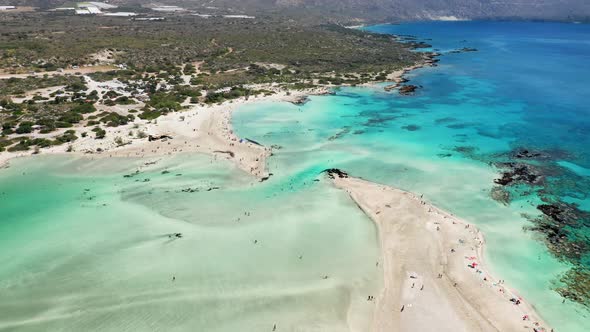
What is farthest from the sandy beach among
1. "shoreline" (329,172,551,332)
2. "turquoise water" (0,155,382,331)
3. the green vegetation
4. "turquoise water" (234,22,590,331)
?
Answer: the green vegetation

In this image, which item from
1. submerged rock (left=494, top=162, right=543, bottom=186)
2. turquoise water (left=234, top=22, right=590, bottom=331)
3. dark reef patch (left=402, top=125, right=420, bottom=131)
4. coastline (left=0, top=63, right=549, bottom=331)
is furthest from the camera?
dark reef patch (left=402, top=125, right=420, bottom=131)

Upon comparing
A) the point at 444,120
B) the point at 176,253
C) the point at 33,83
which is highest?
the point at 33,83

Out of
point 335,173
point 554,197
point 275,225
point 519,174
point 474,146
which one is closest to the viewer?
A: point 275,225

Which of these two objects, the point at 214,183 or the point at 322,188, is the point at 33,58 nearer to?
the point at 214,183

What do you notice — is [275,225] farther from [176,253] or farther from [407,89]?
[407,89]

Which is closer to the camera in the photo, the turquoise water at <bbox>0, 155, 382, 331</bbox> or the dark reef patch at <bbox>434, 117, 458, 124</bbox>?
the turquoise water at <bbox>0, 155, 382, 331</bbox>

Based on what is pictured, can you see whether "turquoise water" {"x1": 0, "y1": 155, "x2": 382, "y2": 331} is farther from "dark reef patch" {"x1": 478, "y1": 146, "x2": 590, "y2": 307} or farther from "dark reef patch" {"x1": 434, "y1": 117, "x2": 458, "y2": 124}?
"dark reef patch" {"x1": 434, "y1": 117, "x2": 458, "y2": 124}

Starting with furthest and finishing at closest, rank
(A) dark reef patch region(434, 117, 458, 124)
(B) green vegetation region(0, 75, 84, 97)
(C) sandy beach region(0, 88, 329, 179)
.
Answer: (B) green vegetation region(0, 75, 84, 97)
(A) dark reef patch region(434, 117, 458, 124)
(C) sandy beach region(0, 88, 329, 179)

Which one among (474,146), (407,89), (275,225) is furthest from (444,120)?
(275,225)
